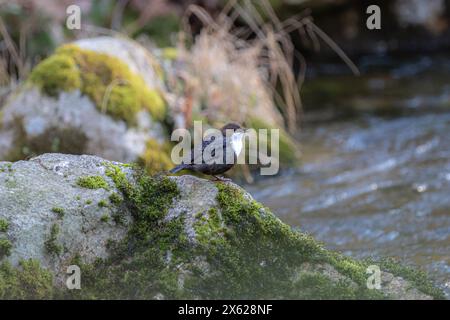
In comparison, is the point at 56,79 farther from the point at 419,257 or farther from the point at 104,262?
the point at 419,257

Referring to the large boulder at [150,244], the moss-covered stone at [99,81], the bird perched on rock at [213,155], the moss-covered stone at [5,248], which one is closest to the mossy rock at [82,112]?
the moss-covered stone at [99,81]

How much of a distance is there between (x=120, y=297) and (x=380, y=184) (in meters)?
4.02

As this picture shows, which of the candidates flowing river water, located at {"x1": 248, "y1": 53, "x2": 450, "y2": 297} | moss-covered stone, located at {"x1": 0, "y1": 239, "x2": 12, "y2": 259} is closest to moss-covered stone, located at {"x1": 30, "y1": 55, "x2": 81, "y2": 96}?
flowing river water, located at {"x1": 248, "y1": 53, "x2": 450, "y2": 297}

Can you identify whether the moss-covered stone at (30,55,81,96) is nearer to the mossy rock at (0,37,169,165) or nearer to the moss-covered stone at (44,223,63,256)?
the mossy rock at (0,37,169,165)

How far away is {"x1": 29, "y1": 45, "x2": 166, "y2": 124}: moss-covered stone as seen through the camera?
622cm

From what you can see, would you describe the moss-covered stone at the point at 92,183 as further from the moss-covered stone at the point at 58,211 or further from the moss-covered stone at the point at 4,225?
the moss-covered stone at the point at 4,225

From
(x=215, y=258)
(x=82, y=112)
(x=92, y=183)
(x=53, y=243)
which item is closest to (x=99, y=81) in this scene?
(x=82, y=112)

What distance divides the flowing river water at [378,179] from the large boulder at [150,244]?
112cm

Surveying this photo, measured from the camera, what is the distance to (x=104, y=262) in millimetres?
3275

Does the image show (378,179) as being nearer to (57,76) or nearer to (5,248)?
(57,76)

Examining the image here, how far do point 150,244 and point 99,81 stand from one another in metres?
3.34

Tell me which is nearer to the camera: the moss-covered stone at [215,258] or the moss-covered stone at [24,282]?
the moss-covered stone at [24,282]

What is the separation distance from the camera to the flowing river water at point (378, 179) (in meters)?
5.11

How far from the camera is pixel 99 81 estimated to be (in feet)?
20.7
